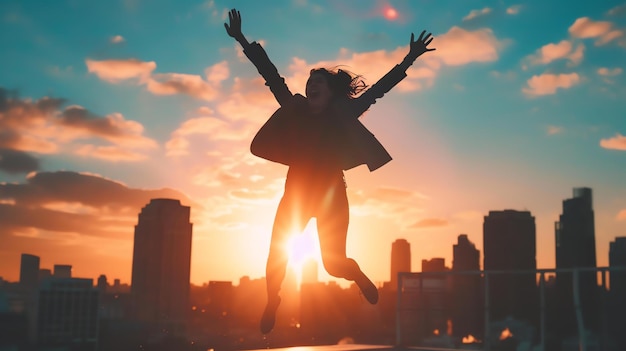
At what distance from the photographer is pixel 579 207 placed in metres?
134

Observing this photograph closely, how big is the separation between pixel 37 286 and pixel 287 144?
275 feet

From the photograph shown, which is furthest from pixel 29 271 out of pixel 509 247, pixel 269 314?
pixel 269 314

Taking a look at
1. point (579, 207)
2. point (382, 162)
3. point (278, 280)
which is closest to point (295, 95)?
point (382, 162)

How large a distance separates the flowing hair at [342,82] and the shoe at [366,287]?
5.09 feet

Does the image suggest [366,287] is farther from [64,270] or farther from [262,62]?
[64,270]

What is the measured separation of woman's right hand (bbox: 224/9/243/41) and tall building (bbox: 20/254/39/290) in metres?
84.3

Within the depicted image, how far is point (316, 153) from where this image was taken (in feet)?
17.9

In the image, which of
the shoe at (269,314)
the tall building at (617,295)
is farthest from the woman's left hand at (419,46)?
the tall building at (617,295)

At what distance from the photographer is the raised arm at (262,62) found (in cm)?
559

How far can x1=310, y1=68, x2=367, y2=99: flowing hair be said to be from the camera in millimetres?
5672

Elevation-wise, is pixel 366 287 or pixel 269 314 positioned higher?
pixel 366 287

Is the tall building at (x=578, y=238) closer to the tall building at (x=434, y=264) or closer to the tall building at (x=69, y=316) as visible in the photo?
the tall building at (x=434, y=264)

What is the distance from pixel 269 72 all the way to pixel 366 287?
198 centimetres

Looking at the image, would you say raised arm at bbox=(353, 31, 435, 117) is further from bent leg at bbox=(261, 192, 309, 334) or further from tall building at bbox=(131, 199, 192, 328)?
tall building at bbox=(131, 199, 192, 328)
